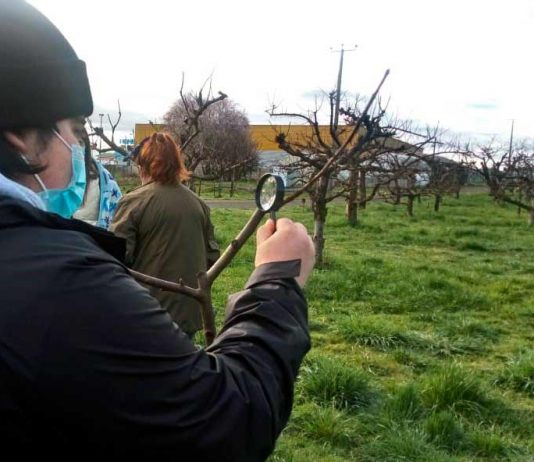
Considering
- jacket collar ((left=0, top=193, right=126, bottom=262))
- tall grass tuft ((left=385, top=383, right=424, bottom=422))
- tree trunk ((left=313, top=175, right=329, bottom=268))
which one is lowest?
tall grass tuft ((left=385, top=383, right=424, bottom=422))

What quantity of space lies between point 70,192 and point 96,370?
0.42 meters

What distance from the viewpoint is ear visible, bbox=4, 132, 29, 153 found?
3.41 feet

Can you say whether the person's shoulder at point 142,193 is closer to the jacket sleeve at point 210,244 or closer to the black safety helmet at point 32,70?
the jacket sleeve at point 210,244

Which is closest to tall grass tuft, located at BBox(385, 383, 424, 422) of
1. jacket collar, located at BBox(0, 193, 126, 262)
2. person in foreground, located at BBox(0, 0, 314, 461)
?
person in foreground, located at BBox(0, 0, 314, 461)

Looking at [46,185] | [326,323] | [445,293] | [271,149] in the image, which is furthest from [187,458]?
[271,149]

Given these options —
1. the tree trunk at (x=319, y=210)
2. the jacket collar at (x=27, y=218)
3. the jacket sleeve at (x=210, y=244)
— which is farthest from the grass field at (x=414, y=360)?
the jacket collar at (x=27, y=218)

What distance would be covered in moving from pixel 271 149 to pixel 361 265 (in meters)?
41.3

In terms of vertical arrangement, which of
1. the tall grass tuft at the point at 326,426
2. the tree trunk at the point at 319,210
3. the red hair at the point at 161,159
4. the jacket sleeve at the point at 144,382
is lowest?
the tall grass tuft at the point at 326,426

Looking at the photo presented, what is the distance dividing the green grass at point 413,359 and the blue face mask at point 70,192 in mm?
2686

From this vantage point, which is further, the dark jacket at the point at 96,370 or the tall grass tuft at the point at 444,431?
the tall grass tuft at the point at 444,431

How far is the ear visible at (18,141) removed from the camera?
3.41ft

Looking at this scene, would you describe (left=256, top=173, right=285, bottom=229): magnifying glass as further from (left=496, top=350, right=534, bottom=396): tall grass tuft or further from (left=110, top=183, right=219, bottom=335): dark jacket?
(left=496, top=350, right=534, bottom=396): tall grass tuft

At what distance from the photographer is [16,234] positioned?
919 millimetres

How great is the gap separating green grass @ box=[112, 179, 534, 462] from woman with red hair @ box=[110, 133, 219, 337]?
106 cm
